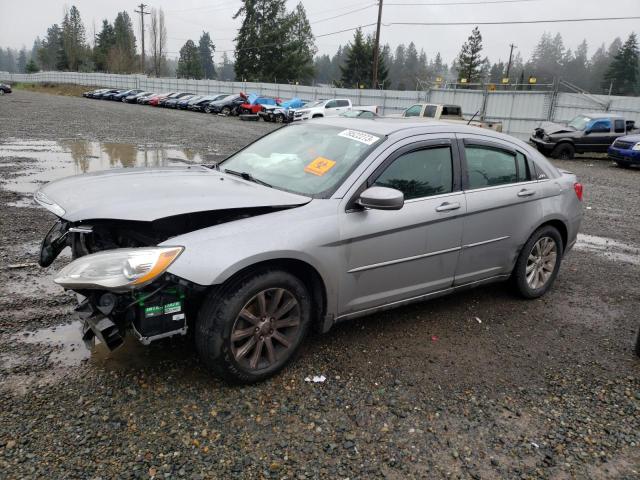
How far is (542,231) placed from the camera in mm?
4832

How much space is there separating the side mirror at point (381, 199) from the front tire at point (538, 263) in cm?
200

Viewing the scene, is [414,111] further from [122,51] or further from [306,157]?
[122,51]

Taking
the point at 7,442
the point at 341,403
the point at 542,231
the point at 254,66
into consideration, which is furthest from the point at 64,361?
the point at 254,66

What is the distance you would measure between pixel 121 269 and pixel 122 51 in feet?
310

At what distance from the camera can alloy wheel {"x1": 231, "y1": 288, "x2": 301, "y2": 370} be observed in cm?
313

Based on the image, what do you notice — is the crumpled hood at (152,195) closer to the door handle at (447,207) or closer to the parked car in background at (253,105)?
the door handle at (447,207)

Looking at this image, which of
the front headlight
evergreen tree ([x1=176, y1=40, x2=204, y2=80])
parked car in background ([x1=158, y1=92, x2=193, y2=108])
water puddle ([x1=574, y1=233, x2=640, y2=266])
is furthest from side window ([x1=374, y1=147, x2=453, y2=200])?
evergreen tree ([x1=176, y1=40, x2=204, y2=80])

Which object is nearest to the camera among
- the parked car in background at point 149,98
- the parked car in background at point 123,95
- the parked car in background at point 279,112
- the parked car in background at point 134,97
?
the parked car in background at point 279,112

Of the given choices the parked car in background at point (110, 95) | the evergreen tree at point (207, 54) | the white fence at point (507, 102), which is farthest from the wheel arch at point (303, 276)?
the evergreen tree at point (207, 54)

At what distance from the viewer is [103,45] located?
100875 mm

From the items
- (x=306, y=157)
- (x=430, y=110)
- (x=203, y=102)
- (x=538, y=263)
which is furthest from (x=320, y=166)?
(x=203, y=102)

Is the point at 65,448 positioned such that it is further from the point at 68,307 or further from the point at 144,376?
the point at 68,307

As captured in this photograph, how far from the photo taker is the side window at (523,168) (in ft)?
15.5

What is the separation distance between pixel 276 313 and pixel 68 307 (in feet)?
6.62
